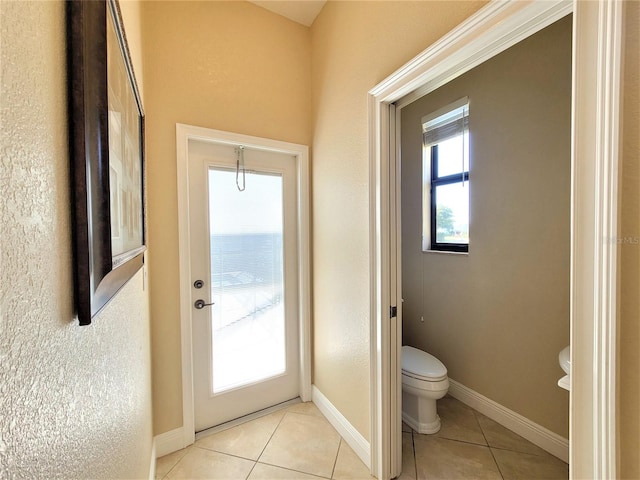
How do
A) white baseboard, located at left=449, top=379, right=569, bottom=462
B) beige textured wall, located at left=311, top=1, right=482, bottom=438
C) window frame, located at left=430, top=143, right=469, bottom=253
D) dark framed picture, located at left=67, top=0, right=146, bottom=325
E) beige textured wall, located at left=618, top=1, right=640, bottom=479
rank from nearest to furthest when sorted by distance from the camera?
dark framed picture, located at left=67, top=0, right=146, bottom=325
beige textured wall, located at left=618, top=1, right=640, bottom=479
beige textured wall, located at left=311, top=1, right=482, bottom=438
white baseboard, located at left=449, top=379, right=569, bottom=462
window frame, located at left=430, top=143, right=469, bottom=253

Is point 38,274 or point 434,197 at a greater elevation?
point 434,197

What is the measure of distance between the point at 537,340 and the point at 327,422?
5.03 feet

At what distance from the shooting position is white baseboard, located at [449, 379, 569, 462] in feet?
5.41

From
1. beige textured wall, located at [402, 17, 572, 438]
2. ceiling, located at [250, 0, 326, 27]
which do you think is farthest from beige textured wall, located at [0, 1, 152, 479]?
beige textured wall, located at [402, 17, 572, 438]

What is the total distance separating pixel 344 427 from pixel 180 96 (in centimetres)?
239

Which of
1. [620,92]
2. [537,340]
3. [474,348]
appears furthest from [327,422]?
[620,92]

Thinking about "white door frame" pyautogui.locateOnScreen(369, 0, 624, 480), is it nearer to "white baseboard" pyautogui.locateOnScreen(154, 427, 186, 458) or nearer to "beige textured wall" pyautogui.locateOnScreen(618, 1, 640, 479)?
"beige textured wall" pyautogui.locateOnScreen(618, 1, 640, 479)

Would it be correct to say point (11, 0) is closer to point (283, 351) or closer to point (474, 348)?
point (283, 351)

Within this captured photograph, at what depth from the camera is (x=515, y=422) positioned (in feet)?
6.09

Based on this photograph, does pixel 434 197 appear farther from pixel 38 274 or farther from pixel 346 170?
pixel 38 274

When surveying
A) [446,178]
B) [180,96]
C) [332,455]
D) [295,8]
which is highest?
[295,8]

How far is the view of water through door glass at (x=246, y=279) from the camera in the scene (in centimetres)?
191

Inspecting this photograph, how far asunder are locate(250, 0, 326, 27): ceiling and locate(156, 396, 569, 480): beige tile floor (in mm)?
2986

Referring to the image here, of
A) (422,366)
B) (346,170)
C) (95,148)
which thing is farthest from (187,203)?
(422,366)
